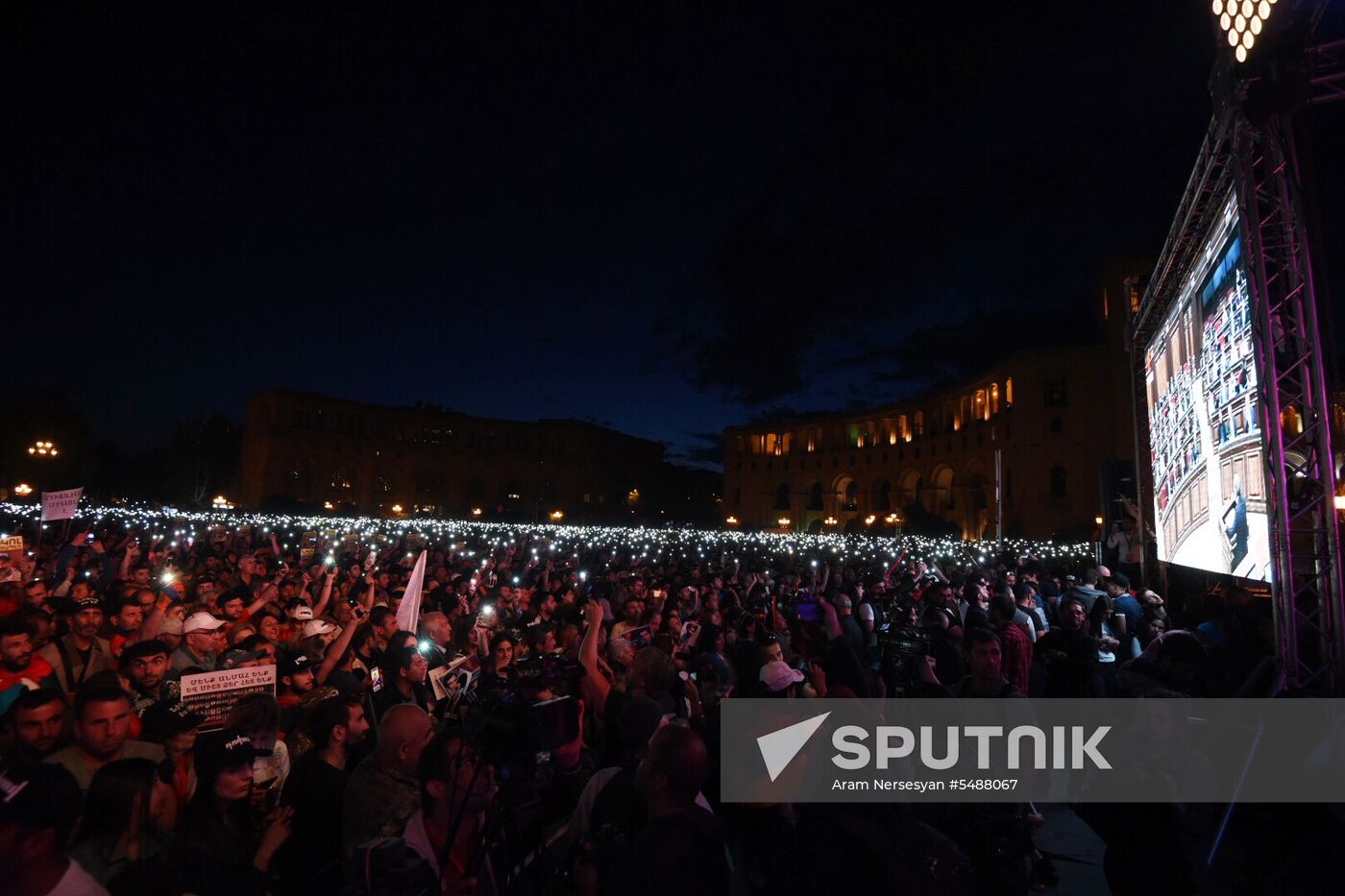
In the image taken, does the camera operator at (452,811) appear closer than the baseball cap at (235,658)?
Yes

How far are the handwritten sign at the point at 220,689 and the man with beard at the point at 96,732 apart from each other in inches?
37.0

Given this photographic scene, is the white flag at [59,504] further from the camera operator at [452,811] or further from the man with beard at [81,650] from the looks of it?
the camera operator at [452,811]

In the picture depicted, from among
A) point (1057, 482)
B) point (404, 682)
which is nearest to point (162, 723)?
point (404, 682)

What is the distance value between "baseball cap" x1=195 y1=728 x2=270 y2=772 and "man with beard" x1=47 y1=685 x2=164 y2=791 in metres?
0.50

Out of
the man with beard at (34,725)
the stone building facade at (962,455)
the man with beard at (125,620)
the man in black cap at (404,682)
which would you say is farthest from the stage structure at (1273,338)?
the stone building facade at (962,455)

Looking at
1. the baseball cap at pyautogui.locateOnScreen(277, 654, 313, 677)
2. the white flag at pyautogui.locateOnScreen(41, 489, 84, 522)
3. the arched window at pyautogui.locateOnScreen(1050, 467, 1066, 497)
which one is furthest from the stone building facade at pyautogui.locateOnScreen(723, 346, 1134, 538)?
the white flag at pyautogui.locateOnScreen(41, 489, 84, 522)

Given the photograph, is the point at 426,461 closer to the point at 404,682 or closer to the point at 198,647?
the point at 198,647

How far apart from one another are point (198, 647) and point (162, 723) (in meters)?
2.76

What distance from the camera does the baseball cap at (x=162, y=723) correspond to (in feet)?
11.4

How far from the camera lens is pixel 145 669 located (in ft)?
15.3

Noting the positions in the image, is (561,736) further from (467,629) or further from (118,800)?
(467,629)

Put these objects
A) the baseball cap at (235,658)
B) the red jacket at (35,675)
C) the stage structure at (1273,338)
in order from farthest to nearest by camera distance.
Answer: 1. the stage structure at (1273,338)
2. the baseball cap at (235,658)
3. the red jacket at (35,675)

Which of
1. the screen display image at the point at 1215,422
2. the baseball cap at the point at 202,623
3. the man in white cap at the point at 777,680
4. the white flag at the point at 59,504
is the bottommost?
the baseball cap at the point at 202,623

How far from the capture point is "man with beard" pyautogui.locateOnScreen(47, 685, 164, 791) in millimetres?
3191
